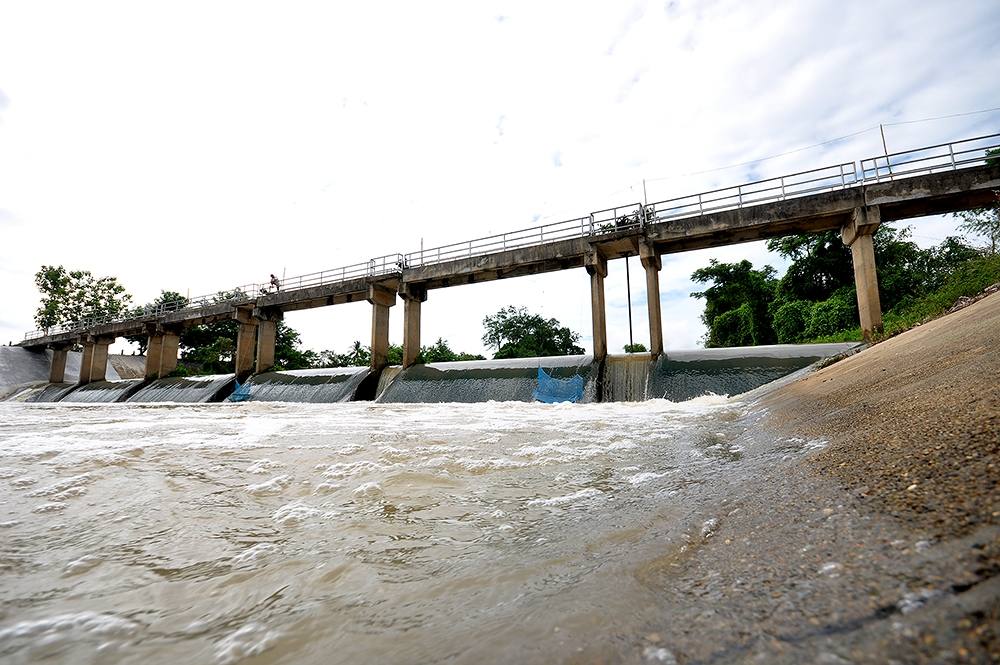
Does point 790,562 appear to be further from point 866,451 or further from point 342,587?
point 342,587

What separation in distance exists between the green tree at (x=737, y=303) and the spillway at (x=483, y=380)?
19.9 metres

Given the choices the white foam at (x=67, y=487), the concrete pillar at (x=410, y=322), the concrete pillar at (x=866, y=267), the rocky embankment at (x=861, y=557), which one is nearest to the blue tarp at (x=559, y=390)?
the concrete pillar at (x=410, y=322)

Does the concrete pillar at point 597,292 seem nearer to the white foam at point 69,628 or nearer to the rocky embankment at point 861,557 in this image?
the rocky embankment at point 861,557

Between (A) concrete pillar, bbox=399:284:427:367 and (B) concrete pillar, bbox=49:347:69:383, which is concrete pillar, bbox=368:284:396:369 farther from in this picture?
(B) concrete pillar, bbox=49:347:69:383

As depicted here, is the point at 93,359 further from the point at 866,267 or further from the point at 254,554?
the point at 866,267

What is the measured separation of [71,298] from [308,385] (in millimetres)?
41654

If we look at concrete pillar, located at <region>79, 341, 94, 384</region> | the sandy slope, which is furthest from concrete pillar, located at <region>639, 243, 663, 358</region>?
concrete pillar, located at <region>79, 341, 94, 384</region>

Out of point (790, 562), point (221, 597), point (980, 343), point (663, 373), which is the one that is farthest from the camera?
point (663, 373)

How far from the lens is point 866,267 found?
11047 millimetres

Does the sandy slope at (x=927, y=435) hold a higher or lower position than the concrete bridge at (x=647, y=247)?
lower

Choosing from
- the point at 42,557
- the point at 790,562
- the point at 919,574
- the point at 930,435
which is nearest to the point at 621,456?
the point at 930,435

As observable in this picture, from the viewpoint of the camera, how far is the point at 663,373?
1127 centimetres

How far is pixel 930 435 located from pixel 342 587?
2.43 meters

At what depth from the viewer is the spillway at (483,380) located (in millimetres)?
12312
